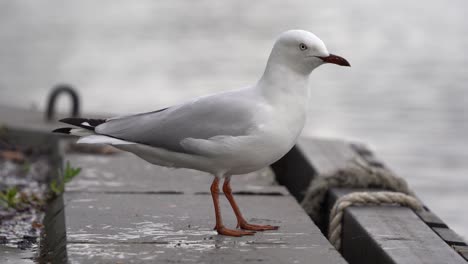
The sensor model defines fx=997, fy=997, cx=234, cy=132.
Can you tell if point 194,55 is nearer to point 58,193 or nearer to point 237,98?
point 58,193

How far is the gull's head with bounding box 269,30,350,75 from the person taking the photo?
4.80 meters

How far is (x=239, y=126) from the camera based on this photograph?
186 inches

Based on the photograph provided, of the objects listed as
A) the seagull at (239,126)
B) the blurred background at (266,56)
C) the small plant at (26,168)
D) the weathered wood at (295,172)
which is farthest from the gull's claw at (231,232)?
the blurred background at (266,56)

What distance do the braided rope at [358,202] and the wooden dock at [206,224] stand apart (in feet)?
0.13

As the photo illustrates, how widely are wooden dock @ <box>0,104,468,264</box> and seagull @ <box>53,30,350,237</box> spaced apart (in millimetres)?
275

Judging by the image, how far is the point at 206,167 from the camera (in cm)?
487

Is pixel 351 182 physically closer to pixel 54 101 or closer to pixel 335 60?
pixel 335 60

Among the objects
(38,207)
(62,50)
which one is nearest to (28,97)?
(62,50)

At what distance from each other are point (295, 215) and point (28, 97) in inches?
324

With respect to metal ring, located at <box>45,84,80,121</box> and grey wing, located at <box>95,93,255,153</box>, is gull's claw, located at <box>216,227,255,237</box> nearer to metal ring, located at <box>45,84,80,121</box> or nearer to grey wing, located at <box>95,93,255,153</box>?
grey wing, located at <box>95,93,255,153</box>

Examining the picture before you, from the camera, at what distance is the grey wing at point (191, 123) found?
4762 millimetres

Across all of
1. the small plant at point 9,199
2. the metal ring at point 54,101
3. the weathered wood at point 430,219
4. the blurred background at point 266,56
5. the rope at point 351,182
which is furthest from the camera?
the blurred background at point 266,56

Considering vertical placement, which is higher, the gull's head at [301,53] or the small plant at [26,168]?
the gull's head at [301,53]

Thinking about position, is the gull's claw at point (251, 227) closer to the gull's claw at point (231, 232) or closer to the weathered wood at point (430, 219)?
the gull's claw at point (231, 232)
